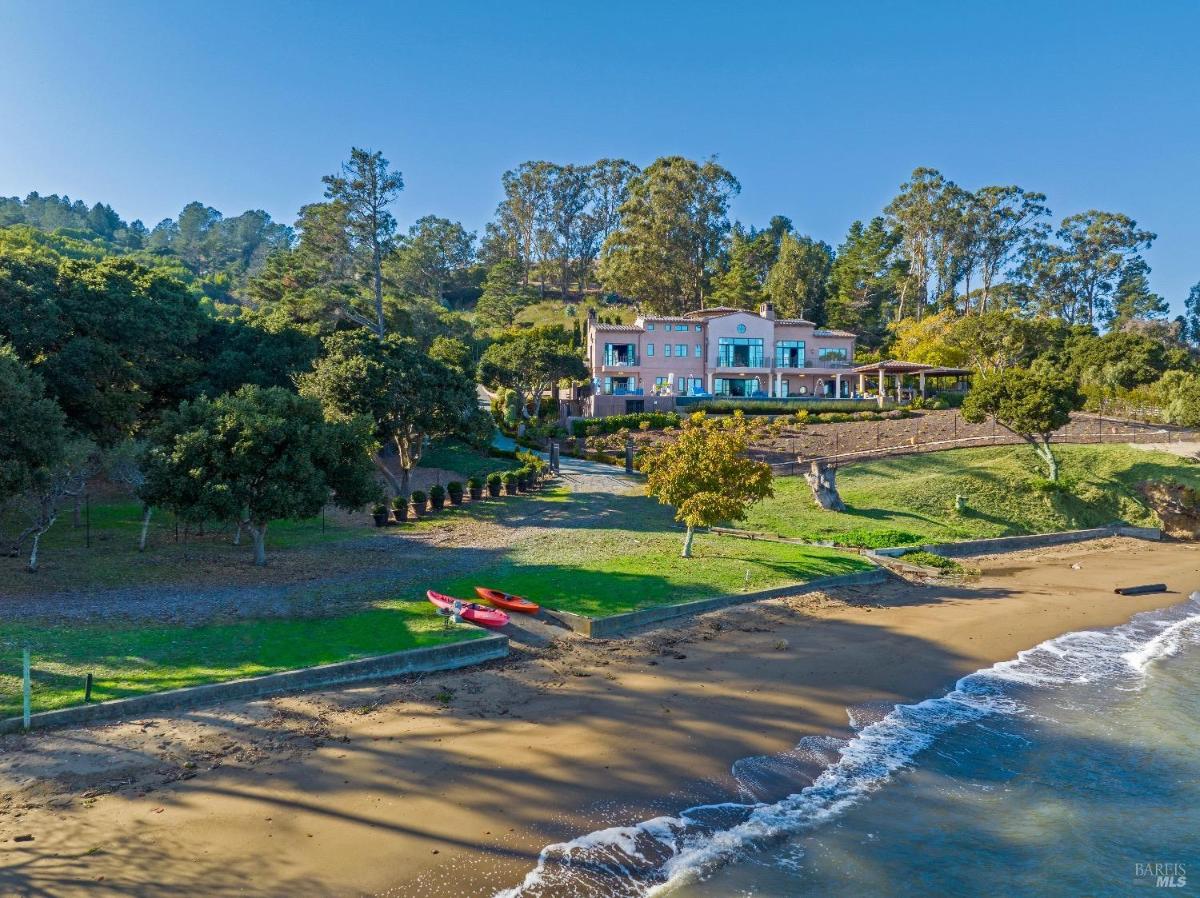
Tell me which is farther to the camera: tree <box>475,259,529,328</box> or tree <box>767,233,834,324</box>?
tree <box>475,259,529,328</box>

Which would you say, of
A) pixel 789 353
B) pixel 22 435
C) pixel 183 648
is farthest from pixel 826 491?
pixel 789 353

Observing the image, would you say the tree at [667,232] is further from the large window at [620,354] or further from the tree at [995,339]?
the tree at [995,339]

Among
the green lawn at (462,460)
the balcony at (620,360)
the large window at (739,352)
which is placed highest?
the large window at (739,352)

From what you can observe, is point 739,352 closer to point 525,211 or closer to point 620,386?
point 620,386

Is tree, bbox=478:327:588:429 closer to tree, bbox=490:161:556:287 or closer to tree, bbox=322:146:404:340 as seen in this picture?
tree, bbox=322:146:404:340

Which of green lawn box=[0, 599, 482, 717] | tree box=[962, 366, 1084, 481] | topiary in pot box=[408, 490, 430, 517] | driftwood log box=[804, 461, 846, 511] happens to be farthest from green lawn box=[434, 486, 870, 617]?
tree box=[962, 366, 1084, 481]

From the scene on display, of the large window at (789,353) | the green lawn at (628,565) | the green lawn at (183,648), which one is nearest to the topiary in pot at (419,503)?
the green lawn at (628,565)

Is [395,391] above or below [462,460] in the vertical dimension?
above
